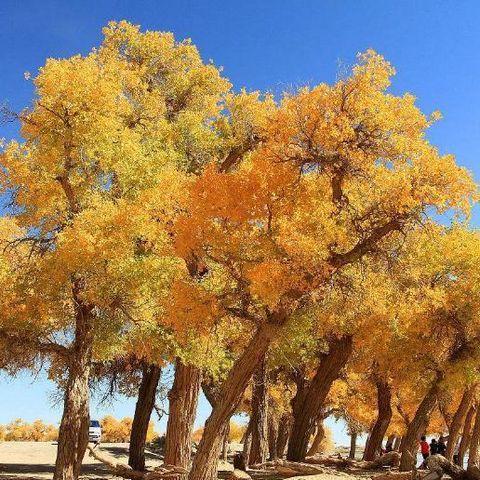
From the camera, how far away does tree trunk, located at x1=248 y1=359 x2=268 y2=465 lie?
27719 millimetres

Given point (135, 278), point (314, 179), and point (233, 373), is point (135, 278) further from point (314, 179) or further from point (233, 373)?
point (314, 179)

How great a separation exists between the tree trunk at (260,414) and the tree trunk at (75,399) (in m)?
9.85

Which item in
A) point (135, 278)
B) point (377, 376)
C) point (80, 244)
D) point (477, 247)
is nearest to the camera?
point (80, 244)

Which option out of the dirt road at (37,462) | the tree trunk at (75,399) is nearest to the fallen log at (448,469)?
the tree trunk at (75,399)

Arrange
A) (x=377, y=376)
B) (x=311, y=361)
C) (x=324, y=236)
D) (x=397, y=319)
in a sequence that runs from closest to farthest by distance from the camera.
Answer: (x=324, y=236) → (x=397, y=319) → (x=311, y=361) → (x=377, y=376)

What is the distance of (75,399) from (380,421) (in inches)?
800

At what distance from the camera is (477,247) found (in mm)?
26391

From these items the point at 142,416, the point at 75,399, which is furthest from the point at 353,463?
the point at 75,399

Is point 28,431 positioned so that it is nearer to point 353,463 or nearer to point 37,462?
point 37,462

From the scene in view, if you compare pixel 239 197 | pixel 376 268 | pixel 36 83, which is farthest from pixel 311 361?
pixel 36 83

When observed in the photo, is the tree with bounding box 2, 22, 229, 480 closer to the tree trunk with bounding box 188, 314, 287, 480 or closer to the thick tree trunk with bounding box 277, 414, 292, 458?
the tree trunk with bounding box 188, 314, 287, 480

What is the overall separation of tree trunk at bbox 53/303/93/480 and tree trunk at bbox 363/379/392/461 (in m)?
19.3

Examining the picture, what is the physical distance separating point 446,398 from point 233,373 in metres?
22.6

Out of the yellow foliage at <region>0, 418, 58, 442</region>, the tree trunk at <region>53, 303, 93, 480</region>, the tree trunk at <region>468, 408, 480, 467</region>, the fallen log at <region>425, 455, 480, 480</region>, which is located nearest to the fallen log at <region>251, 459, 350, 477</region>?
the fallen log at <region>425, 455, 480, 480</region>
